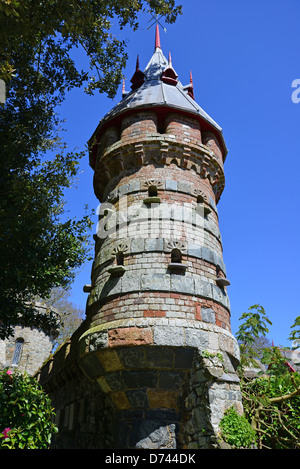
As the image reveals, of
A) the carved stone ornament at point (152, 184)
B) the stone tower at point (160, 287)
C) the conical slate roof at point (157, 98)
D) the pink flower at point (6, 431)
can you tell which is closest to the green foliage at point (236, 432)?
the stone tower at point (160, 287)

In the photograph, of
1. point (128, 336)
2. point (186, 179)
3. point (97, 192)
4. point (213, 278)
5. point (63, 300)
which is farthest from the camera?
point (63, 300)

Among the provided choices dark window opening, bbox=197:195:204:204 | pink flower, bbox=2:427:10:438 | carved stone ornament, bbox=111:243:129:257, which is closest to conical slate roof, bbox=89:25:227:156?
dark window opening, bbox=197:195:204:204

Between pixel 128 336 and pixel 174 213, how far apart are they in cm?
295

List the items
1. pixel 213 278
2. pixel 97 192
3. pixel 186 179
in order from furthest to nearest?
pixel 97 192 → pixel 186 179 → pixel 213 278

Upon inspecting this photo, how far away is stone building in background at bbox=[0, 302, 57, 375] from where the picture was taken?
2188cm

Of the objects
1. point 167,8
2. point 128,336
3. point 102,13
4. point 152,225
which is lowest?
point 128,336

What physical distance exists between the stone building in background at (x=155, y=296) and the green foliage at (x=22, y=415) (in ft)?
4.81

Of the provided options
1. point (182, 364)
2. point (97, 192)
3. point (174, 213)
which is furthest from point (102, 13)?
point (182, 364)

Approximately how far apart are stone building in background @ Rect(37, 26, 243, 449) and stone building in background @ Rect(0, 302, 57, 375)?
12.8 meters

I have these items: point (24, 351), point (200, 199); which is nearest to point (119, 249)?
point (200, 199)

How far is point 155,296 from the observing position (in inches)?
280

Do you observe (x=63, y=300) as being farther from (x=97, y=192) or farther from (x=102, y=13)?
(x=102, y=13)

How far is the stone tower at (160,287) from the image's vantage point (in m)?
6.70

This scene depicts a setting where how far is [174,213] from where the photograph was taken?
26.6ft
